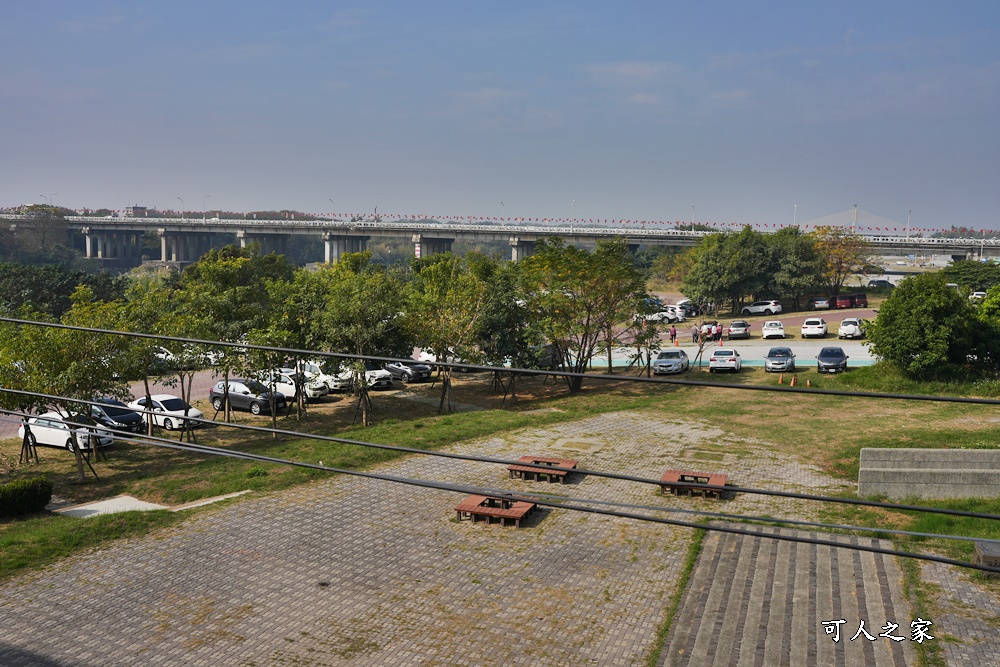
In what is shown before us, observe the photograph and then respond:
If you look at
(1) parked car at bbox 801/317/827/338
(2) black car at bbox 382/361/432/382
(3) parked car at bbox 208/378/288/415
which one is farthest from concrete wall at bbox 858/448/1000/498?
(1) parked car at bbox 801/317/827/338

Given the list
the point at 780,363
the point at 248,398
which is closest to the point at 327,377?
the point at 248,398

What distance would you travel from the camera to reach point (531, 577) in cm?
1198

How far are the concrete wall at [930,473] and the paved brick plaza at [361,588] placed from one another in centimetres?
155

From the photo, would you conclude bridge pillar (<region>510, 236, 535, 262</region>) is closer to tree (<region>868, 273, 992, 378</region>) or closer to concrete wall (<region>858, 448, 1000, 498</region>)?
tree (<region>868, 273, 992, 378</region>)

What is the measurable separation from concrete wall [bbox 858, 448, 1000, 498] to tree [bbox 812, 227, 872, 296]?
137ft

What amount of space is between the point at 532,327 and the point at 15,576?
18.8 metres

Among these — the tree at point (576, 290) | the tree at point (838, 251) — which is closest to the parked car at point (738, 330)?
the tree at point (576, 290)

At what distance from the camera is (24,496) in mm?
15133

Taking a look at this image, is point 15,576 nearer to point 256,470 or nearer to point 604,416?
point 256,470

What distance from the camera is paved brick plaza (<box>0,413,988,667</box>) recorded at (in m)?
9.78

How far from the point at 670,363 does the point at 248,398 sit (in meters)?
16.1

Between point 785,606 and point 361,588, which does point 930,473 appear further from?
point 361,588

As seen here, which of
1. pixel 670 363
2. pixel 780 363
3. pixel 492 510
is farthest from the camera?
pixel 670 363

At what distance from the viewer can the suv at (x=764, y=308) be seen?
52.2 meters
